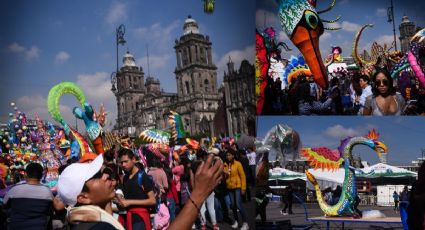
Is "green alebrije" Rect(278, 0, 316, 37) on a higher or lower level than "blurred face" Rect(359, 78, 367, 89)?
higher

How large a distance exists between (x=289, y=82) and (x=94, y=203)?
5565 mm

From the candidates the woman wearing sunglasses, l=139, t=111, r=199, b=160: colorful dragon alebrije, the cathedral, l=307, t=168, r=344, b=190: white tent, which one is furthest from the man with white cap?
the woman wearing sunglasses

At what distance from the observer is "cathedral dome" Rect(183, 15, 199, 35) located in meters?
5.79

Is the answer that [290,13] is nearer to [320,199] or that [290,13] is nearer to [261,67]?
[261,67]

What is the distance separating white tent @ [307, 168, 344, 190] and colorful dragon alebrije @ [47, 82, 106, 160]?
7.69 feet

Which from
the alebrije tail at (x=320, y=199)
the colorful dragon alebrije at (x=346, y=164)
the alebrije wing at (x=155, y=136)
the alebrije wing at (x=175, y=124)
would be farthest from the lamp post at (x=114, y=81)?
the colorful dragon alebrije at (x=346, y=164)

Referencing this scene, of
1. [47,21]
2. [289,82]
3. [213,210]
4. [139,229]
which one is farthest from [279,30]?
[139,229]

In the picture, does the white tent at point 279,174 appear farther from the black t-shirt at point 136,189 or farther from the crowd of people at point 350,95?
the black t-shirt at point 136,189

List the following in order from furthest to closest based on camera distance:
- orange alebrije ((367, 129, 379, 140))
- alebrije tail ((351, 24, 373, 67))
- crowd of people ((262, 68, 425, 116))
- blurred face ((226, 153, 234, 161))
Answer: alebrije tail ((351, 24, 373, 67)) → crowd of people ((262, 68, 425, 116)) → orange alebrije ((367, 129, 379, 140)) → blurred face ((226, 153, 234, 161))

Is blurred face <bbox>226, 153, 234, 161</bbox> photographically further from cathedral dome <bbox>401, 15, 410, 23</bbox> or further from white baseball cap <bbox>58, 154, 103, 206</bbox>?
white baseball cap <bbox>58, 154, 103, 206</bbox>

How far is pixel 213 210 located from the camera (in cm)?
666

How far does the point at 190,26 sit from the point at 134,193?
7.14ft

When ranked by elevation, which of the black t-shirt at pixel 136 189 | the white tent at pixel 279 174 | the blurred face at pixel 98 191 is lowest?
the white tent at pixel 279 174

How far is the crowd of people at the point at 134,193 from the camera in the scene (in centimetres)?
186
